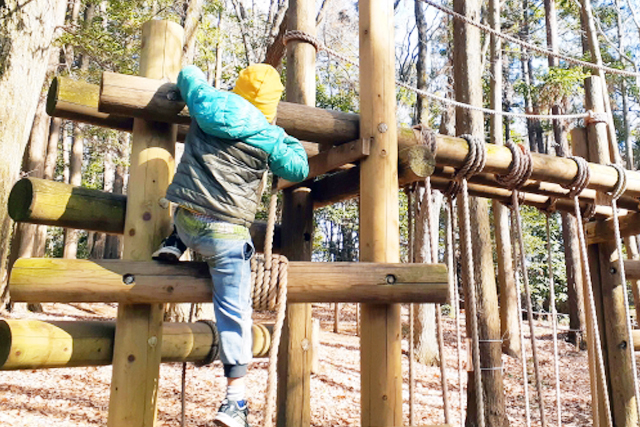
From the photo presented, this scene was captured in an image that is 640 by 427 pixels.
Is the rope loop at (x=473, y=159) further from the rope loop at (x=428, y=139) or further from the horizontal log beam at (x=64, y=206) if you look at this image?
the horizontal log beam at (x=64, y=206)

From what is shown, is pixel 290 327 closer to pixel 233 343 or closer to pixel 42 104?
pixel 233 343

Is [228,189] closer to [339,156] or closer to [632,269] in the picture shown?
[339,156]

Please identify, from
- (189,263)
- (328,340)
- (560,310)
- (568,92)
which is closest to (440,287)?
(189,263)

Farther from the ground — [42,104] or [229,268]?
[42,104]

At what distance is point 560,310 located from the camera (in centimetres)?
1922

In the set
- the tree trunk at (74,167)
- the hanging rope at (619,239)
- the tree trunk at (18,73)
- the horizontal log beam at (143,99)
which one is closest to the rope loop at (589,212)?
the hanging rope at (619,239)

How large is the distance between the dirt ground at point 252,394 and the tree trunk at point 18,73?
1.93 m

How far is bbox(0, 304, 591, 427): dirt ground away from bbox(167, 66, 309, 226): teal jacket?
8.30ft

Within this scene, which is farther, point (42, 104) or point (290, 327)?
point (42, 104)

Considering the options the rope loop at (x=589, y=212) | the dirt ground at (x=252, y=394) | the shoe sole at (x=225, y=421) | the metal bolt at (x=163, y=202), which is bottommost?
the dirt ground at (x=252, y=394)

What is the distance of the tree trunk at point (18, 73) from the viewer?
4426mm

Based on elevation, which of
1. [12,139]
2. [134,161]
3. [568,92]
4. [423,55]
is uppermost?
[423,55]

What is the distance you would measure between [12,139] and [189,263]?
3.13 meters

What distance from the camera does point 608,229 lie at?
14.5ft
